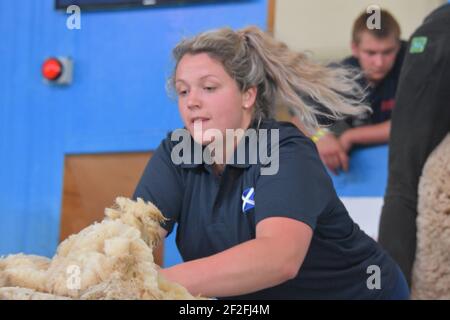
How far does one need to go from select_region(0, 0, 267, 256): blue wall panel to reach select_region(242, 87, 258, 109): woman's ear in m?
0.99

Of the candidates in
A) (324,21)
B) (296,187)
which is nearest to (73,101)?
(324,21)

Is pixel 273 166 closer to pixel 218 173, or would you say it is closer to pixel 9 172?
pixel 218 173

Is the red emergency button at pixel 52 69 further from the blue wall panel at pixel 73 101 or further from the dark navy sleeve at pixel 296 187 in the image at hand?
the dark navy sleeve at pixel 296 187

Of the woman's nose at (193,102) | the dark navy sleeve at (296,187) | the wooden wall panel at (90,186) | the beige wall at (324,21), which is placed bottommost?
the wooden wall panel at (90,186)

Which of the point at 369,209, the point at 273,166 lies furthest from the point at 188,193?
the point at 369,209

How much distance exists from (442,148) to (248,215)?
577mm

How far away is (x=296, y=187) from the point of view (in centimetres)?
119

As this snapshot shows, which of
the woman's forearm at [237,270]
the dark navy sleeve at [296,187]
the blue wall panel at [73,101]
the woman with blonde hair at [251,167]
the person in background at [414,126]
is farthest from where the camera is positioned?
the blue wall panel at [73,101]

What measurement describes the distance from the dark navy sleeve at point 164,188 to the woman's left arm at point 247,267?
290mm

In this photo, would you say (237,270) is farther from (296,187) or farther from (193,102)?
(193,102)

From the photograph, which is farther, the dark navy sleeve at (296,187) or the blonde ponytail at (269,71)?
the blonde ponytail at (269,71)

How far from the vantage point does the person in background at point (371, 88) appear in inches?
86.4

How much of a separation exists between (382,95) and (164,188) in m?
0.99

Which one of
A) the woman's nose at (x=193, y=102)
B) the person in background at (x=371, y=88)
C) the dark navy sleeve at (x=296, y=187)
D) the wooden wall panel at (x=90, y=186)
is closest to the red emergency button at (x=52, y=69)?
the wooden wall panel at (x=90, y=186)
